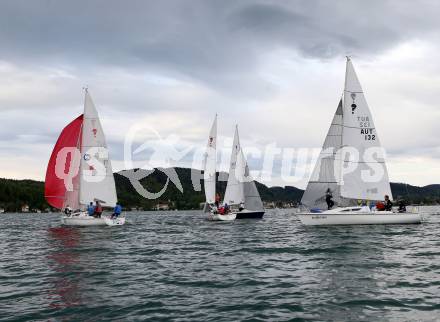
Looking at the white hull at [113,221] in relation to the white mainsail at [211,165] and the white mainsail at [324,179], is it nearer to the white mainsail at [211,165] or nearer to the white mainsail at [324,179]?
the white mainsail at [211,165]

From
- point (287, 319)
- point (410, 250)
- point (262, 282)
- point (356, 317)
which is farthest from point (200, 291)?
point (410, 250)

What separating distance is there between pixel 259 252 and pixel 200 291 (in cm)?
944

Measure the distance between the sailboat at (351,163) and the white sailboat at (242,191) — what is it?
67.9 feet

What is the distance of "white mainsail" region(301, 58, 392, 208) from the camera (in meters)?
36.3

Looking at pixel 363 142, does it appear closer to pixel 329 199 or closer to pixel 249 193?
pixel 329 199

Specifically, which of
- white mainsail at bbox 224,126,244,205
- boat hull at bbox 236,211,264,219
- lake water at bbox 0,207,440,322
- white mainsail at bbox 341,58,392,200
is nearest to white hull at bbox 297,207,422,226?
white mainsail at bbox 341,58,392,200

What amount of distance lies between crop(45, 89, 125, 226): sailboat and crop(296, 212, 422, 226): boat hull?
20.2m

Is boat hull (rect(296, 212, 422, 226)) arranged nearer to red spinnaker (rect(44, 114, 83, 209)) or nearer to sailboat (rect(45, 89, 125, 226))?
sailboat (rect(45, 89, 125, 226))

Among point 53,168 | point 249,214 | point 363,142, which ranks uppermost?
point 363,142

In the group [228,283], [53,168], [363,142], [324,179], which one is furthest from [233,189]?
[228,283]

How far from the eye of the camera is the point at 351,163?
1448 inches

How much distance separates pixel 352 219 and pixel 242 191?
947 inches

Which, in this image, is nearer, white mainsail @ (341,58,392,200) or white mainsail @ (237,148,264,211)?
white mainsail @ (341,58,392,200)

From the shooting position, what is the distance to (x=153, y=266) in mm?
18172
